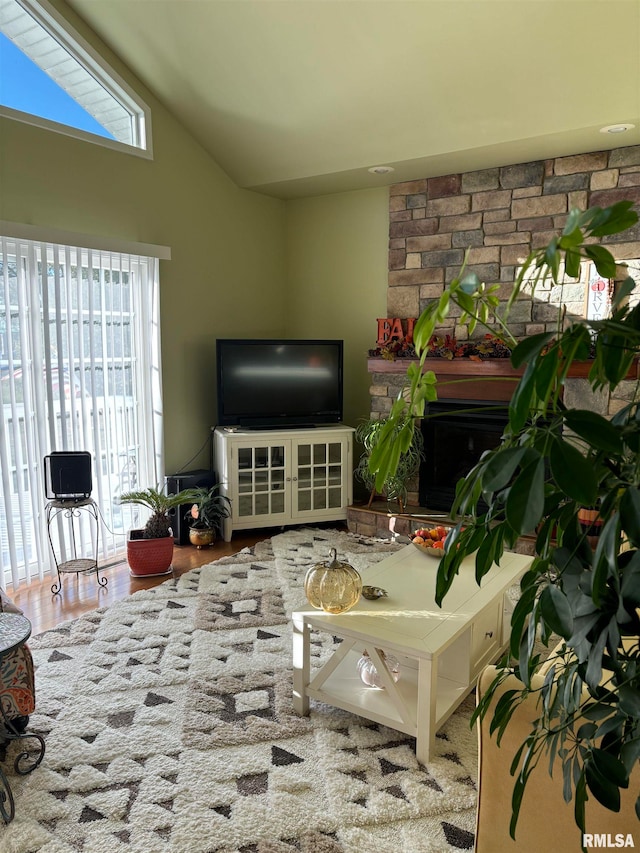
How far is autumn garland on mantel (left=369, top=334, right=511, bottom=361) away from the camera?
430 centimetres

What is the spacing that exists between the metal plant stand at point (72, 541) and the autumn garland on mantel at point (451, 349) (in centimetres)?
226

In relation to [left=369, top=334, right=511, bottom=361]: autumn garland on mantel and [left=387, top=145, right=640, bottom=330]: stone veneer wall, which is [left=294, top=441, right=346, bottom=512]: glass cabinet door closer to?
[left=369, top=334, right=511, bottom=361]: autumn garland on mantel

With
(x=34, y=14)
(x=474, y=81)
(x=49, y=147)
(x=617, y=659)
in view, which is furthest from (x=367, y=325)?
(x=617, y=659)

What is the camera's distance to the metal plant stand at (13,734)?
2037mm

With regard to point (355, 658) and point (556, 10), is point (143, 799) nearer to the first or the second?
point (355, 658)

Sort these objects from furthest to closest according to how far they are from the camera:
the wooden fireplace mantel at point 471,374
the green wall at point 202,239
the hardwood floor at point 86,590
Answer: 1. the wooden fireplace mantel at point 471,374
2. the green wall at point 202,239
3. the hardwood floor at point 86,590

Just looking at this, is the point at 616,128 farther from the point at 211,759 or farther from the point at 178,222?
the point at 211,759

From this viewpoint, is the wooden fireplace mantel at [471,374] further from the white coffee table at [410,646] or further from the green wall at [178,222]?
the white coffee table at [410,646]

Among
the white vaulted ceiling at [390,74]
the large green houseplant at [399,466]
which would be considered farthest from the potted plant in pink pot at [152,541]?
the white vaulted ceiling at [390,74]

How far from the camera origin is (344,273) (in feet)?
17.9

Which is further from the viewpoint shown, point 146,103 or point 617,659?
point 146,103

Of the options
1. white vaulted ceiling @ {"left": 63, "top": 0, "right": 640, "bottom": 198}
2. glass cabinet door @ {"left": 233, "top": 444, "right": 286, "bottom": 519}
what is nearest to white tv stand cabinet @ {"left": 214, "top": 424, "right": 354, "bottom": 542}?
glass cabinet door @ {"left": 233, "top": 444, "right": 286, "bottom": 519}

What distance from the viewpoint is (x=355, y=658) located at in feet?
9.11

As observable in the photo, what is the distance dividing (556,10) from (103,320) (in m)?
2.99
